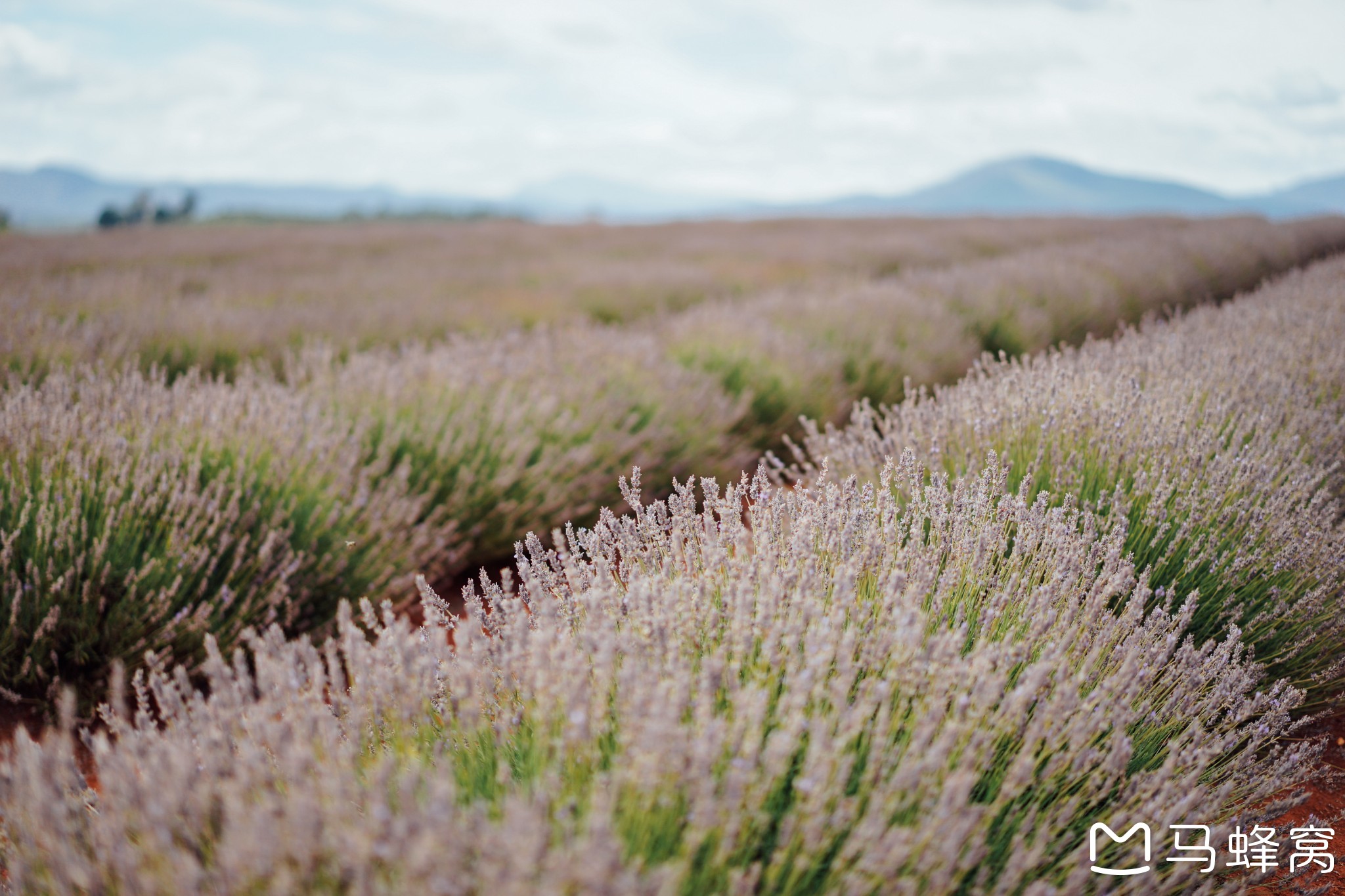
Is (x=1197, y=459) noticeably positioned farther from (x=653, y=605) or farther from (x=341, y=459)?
(x=341, y=459)

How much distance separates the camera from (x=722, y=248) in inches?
612

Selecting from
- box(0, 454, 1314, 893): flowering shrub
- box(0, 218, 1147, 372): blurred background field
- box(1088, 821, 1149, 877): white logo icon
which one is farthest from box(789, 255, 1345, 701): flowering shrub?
box(0, 218, 1147, 372): blurred background field

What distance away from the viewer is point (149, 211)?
3847cm

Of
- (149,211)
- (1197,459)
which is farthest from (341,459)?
(149,211)

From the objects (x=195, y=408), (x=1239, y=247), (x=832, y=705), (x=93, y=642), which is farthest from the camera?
(x=1239, y=247)

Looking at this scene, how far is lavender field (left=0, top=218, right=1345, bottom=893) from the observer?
1.13m

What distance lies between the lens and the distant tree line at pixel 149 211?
3419cm

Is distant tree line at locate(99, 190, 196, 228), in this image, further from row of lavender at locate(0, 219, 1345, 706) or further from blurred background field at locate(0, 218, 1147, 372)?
row of lavender at locate(0, 219, 1345, 706)

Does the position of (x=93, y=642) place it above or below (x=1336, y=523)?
below

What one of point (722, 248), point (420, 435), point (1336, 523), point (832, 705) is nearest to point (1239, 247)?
point (722, 248)

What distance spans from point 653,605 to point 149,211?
150 ft

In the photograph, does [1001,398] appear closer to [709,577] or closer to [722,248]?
[709,577]

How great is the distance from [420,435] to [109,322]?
10.0ft

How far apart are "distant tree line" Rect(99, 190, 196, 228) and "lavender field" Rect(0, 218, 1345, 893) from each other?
3443cm
